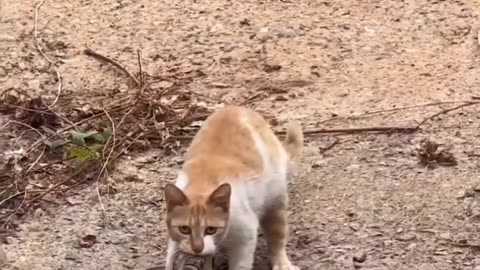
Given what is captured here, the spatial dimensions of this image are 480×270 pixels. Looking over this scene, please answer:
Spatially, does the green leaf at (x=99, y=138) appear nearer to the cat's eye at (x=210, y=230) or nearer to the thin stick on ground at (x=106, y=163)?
the thin stick on ground at (x=106, y=163)

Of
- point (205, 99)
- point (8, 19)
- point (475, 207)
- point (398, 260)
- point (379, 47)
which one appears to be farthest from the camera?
point (8, 19)

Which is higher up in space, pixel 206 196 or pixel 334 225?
pixel 206 196

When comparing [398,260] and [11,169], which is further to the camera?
[11,169]

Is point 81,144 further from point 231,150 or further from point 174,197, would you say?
point 174,197

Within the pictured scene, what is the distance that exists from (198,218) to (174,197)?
4.0 inches

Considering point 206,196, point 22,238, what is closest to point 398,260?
point 206,196

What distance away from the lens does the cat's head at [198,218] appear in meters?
3.36

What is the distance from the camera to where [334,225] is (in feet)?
13.2

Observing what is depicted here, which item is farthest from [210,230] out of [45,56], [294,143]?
[45,56]

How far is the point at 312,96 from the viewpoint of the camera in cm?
495

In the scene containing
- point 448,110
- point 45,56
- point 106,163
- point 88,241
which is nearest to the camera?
point 88,241

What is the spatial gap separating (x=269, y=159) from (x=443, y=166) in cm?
86

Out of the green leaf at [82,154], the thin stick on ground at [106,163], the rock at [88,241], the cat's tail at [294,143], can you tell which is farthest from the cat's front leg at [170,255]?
the green leaf at [82,154]

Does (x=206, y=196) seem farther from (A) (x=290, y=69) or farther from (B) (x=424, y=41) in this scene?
(B) (x=424, y=41)
